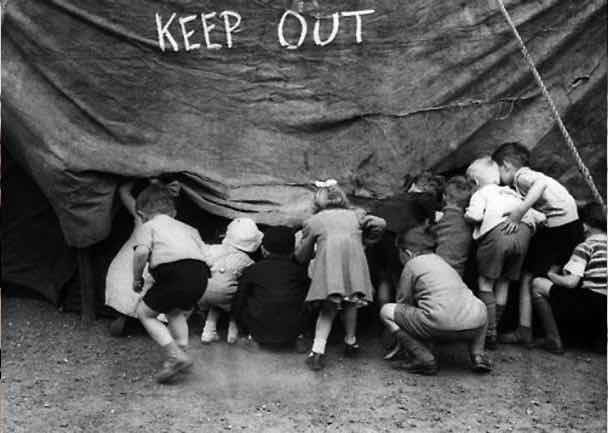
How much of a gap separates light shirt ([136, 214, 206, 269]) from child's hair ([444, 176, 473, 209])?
164 centimetres

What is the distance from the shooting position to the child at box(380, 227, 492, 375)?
5.61m

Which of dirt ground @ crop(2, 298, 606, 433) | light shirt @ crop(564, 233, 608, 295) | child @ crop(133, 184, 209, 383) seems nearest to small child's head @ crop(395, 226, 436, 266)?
dirt ground @ crop(2, 298, 606, 433)

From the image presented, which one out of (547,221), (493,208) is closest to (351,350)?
(493,208)

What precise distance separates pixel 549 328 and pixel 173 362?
2.40 metres

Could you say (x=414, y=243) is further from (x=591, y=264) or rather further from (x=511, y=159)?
(x=591, y=264)

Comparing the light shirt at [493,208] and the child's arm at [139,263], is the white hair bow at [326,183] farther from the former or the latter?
the child's arm at [139,263]

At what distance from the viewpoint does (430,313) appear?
5.61 m

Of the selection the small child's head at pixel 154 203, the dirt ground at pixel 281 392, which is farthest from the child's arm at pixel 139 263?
the dirt ground at pixel 281 392

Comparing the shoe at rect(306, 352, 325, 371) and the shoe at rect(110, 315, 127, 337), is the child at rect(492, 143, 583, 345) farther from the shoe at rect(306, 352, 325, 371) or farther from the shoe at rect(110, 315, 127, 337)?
the shoe at rect(110, 315, 127, 337)

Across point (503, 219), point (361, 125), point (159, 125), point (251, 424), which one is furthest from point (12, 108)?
point (503, 219)

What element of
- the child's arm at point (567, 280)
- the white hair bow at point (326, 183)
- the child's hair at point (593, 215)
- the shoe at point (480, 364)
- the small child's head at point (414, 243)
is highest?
the white hair bow at point (326, 183)

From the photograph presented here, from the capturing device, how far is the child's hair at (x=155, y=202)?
5.83m

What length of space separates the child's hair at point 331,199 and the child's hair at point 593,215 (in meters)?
1.55

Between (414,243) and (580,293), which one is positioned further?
(580,293)
